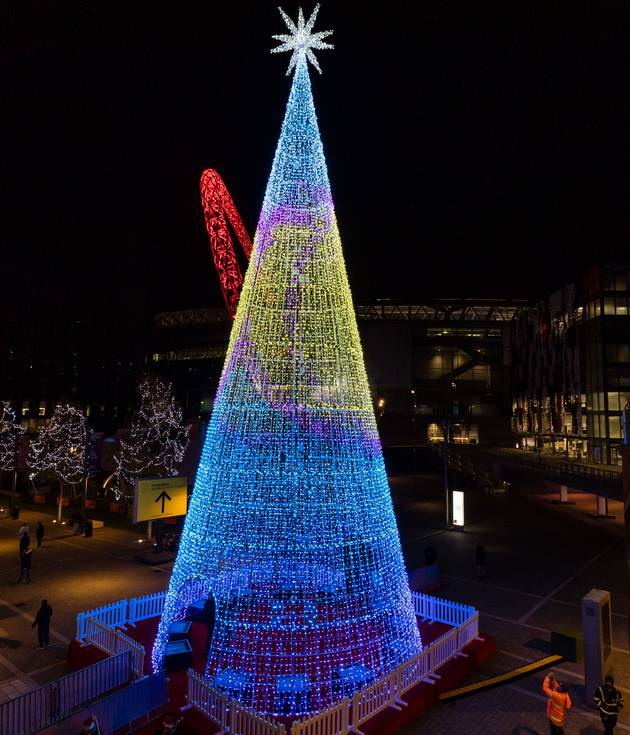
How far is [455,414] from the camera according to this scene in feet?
216

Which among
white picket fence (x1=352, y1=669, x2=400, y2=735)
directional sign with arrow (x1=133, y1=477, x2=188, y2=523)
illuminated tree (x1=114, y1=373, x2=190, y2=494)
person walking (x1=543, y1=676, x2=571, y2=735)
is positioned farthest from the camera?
illuminated tree (x1=114, y1=373, x2=190, y2=494)

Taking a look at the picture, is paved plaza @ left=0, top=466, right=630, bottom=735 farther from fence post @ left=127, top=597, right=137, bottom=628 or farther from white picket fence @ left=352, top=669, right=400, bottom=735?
fence post @ left=127, top=597, right=137, bottom=628

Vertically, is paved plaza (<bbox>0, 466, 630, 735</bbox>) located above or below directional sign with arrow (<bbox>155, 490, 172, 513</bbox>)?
below

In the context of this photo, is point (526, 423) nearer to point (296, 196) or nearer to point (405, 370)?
point (405, 370)

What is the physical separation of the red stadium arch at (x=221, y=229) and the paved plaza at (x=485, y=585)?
36.8ft

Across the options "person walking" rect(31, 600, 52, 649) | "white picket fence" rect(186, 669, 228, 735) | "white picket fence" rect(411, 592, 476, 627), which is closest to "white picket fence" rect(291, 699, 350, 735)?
"white picket fence" rect(186, 669, 228, 735)

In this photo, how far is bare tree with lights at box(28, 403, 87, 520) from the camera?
2948 cm

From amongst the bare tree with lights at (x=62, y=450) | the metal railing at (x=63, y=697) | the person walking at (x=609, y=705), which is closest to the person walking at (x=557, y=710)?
the person walking at (x=609, y=705)

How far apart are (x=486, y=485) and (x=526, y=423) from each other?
27331 mm

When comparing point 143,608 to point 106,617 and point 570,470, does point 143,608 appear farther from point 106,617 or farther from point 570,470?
point 570,470

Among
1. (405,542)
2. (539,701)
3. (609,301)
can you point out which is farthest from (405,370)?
(539,701)

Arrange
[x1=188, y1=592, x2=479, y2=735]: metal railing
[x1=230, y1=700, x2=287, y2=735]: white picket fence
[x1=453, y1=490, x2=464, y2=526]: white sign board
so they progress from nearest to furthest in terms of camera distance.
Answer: [x1=230, y1=700, x2=287, y2=735]: white picket fence → [x1=188, y1=592, x2=479, y2=735]: metal railing → [x1=453, y1=490, x2=464, y2=526]: white sign board

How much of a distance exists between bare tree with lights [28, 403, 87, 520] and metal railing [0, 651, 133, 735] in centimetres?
2163

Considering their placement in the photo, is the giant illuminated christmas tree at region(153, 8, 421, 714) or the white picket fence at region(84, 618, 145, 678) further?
the white picket fence at region(84, 618, 145, 678)
